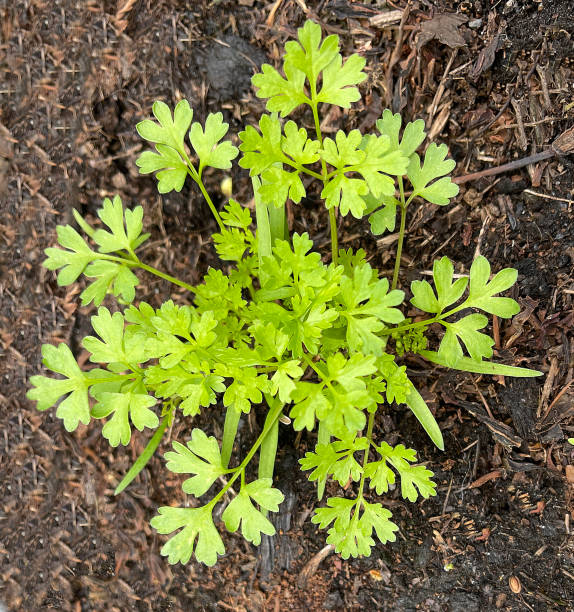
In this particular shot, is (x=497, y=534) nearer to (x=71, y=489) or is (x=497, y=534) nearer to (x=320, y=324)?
(x=320, y=324)

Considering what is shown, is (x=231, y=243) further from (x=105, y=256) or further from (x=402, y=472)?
(x=402, y=472)

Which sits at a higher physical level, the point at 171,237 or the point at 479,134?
the point at 479,134

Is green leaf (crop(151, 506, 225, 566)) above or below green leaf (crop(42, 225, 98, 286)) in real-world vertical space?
below

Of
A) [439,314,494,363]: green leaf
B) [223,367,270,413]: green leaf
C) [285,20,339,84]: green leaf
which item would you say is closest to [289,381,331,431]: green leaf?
[223,367,270,413]: green leaf

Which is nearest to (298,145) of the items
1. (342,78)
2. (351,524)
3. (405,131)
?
(342,78)

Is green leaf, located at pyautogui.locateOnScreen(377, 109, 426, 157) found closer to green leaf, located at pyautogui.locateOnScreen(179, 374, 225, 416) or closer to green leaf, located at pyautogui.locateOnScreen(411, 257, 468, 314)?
green leaf, located at pyautogui.locateOnScreen(411, 257, 468, 314)

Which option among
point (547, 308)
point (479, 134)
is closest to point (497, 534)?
point (547, 308)

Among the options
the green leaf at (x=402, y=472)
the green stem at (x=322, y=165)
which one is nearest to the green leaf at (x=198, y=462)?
the green leaf at (x=402, y=472)

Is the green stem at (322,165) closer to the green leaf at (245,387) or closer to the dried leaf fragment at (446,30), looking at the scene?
the green leaf at (245,387)
